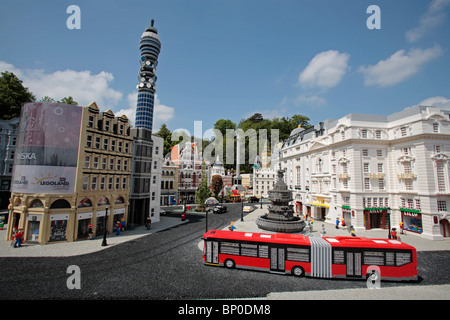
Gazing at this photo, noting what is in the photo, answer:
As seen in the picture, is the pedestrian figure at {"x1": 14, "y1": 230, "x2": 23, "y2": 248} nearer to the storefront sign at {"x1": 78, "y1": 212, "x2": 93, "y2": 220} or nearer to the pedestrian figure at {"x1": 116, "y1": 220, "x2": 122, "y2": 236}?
the storefront sign at {"x1": 78, "y1": 212, "x2": 93, "y2": 220}

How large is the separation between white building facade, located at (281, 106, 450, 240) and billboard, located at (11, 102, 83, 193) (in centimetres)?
3145

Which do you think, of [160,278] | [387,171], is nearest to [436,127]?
[387,171]

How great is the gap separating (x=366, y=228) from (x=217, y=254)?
2244 centimetres

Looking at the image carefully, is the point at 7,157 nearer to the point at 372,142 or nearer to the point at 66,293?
the point at 66,293

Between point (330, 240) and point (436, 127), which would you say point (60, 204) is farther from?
point (436, 127)

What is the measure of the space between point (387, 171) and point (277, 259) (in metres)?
23.6

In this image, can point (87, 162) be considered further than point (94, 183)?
No

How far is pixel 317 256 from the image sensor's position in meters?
12.9

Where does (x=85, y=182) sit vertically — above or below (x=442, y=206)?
above

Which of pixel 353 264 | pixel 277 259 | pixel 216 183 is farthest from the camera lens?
pixel 216 183

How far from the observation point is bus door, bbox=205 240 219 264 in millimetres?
Result: 14641

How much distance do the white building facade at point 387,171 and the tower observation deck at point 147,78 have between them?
1127 inches

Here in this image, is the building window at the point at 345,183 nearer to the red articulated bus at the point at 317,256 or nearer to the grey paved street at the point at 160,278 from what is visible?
the grey paved street at the point at 160,278
